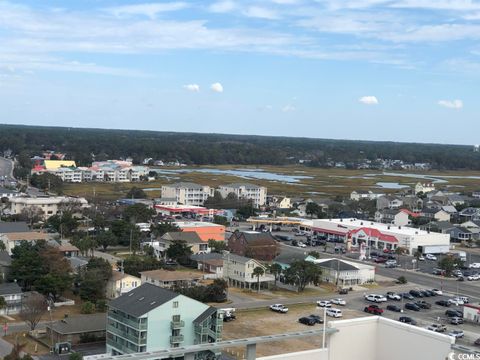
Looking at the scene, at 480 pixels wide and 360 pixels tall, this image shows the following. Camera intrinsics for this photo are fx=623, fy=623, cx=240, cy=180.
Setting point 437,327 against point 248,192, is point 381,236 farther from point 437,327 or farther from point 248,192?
point 248,192

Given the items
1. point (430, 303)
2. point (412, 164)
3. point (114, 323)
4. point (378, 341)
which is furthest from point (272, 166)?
point (378, 341)

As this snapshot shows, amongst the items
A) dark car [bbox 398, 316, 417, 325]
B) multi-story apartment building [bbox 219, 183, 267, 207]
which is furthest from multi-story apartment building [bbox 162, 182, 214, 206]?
dark car [bbox 398, 316, 417, 325]

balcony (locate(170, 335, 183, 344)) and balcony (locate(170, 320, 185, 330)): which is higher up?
balcony (locate(170, 320, 185, 330))

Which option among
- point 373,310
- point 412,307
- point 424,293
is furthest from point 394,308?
point 424,293

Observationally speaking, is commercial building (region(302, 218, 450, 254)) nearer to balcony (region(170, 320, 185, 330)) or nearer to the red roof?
the red roof

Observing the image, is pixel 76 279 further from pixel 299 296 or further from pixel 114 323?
pixel 299 296

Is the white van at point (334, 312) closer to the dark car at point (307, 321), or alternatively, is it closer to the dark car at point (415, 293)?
the dark car at point (307, 321)
